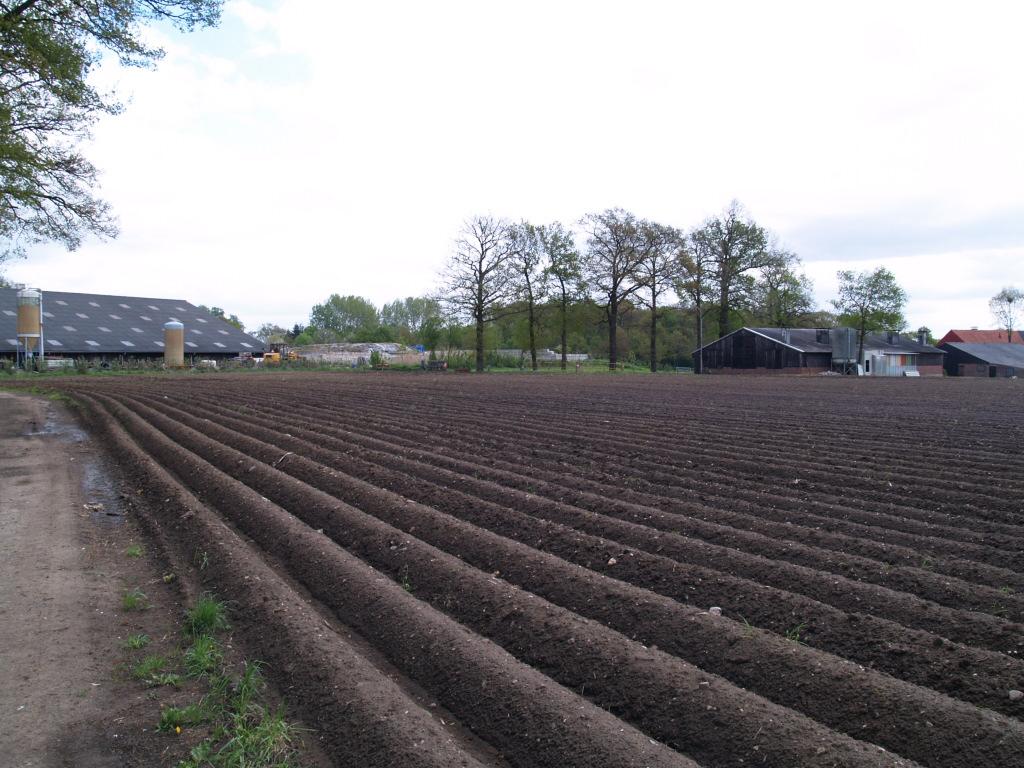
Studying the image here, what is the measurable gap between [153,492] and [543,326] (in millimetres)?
59537

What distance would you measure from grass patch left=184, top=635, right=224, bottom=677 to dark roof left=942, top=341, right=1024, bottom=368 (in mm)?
86849

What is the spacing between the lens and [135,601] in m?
6.26

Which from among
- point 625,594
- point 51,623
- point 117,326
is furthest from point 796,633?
point 117,326

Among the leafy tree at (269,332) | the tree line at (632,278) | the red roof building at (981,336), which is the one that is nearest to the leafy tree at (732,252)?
the tree line at (632,278)

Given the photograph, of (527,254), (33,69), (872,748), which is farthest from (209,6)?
(527,254)

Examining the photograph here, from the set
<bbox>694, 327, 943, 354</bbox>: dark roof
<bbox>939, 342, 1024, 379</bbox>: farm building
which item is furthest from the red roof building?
<bbox>694, 327, 943, 354</bbox>: dark roof

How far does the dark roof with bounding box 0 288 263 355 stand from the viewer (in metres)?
56.3

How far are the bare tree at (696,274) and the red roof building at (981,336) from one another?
46.3 m

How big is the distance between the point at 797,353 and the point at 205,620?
209ft

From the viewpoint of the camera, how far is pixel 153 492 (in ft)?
34.1

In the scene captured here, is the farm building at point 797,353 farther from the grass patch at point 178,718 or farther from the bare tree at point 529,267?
the grass patch at point 178,718

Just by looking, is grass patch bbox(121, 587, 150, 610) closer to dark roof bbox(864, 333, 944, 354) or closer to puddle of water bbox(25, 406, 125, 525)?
puddle of water bbox(25, 406, 125, 525)

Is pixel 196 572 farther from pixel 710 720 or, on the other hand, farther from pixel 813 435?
pixel 813 435

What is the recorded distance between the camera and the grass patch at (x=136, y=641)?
541cm
